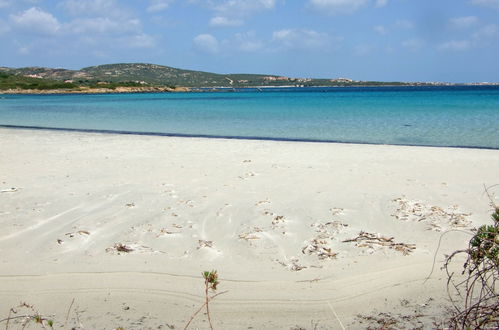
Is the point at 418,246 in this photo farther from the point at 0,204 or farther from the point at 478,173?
the point at 0,204

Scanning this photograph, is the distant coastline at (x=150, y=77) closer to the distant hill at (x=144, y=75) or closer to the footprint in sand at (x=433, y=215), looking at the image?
the distant hill at (x=144, y=75)

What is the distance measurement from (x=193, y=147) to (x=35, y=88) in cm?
8118

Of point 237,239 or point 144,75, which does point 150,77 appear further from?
point 237,239

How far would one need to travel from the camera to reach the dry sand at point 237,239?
3.79 m

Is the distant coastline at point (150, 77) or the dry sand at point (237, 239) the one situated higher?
the distant coastline at point (150, 77)

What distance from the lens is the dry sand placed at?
3.79 meters

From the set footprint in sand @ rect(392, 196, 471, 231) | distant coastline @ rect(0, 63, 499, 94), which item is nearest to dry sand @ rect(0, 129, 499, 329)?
footprint in sand @ rect(392, 196, 471, 231)

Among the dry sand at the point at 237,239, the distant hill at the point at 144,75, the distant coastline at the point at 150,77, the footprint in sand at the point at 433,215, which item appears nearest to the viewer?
the dry sand at the point at 237,239

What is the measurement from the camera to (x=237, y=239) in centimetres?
518

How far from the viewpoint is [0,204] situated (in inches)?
261

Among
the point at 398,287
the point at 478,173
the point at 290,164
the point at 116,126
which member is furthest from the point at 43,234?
the point at 116,126

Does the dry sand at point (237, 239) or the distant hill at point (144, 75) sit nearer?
the dry sand at point (237, 239)

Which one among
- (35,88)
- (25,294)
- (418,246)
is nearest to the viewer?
(25,294)

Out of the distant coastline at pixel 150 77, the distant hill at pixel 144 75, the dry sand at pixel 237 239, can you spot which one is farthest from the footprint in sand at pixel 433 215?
the distant hill at pixel 144 75
